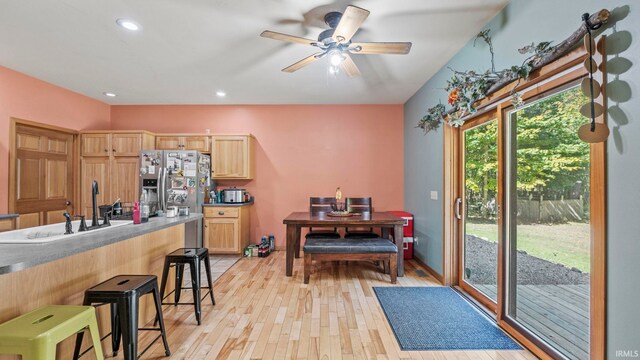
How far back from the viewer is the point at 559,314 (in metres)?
2.13

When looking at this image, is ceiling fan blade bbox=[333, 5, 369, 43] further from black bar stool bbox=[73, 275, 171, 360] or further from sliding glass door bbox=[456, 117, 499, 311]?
black bar stool bbox=[73, 275, 171, 360]

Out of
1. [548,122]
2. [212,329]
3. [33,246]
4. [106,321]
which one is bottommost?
[212,329]

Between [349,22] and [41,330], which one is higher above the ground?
[349,22]

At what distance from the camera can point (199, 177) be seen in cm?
439

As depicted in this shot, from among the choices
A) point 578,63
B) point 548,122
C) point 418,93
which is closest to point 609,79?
point 578,63

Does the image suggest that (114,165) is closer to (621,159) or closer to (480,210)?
(480,210)

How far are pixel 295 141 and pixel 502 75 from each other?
3410mm

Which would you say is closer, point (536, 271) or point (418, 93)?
point (536, 271)

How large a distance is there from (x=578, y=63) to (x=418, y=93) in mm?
2694

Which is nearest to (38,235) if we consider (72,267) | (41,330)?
(72,267)

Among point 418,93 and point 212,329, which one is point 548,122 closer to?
point 418,93

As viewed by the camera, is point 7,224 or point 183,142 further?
point 183,142

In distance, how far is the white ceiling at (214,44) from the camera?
2270 millimetres

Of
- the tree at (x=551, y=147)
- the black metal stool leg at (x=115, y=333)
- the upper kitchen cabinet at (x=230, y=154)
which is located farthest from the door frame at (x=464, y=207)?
the upper kitchen cabinet at (x=230, y=154)
